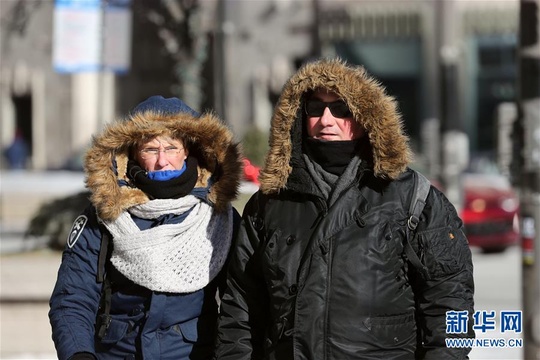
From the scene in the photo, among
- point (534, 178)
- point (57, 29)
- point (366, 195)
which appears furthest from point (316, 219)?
point (57, 29)

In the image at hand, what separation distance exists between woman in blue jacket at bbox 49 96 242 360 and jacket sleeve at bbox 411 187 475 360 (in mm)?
854

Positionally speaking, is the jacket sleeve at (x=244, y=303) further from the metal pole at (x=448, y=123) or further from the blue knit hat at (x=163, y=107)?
the metal pole at (x=448, y=123)

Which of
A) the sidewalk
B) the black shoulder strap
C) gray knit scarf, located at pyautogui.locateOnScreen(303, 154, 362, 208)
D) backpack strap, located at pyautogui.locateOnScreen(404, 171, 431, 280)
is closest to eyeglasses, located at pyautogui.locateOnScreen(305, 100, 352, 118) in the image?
gray knit scarf, located at pyautogui.locateOnScreen(303, 154, 362, 208)

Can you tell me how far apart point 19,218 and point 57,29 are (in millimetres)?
7659

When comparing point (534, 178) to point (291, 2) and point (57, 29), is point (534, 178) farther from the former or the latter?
point (291, 2)

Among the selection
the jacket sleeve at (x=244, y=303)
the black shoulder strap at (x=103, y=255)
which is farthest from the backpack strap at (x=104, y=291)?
the jacket sleeve at (x=244, y=303)

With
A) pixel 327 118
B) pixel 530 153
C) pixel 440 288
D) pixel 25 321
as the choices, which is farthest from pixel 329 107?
pixel 25 321

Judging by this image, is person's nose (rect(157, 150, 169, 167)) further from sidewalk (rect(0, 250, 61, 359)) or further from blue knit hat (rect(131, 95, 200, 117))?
sidewalk (rect(0, 250, 61, 359))

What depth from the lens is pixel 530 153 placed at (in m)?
6.36

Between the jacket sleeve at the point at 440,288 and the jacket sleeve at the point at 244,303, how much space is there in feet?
1.75

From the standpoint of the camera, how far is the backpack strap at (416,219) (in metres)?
3.30

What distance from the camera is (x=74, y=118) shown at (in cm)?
3048

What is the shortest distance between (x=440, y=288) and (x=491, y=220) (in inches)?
477

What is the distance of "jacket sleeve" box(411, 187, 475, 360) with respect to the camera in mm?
3281
